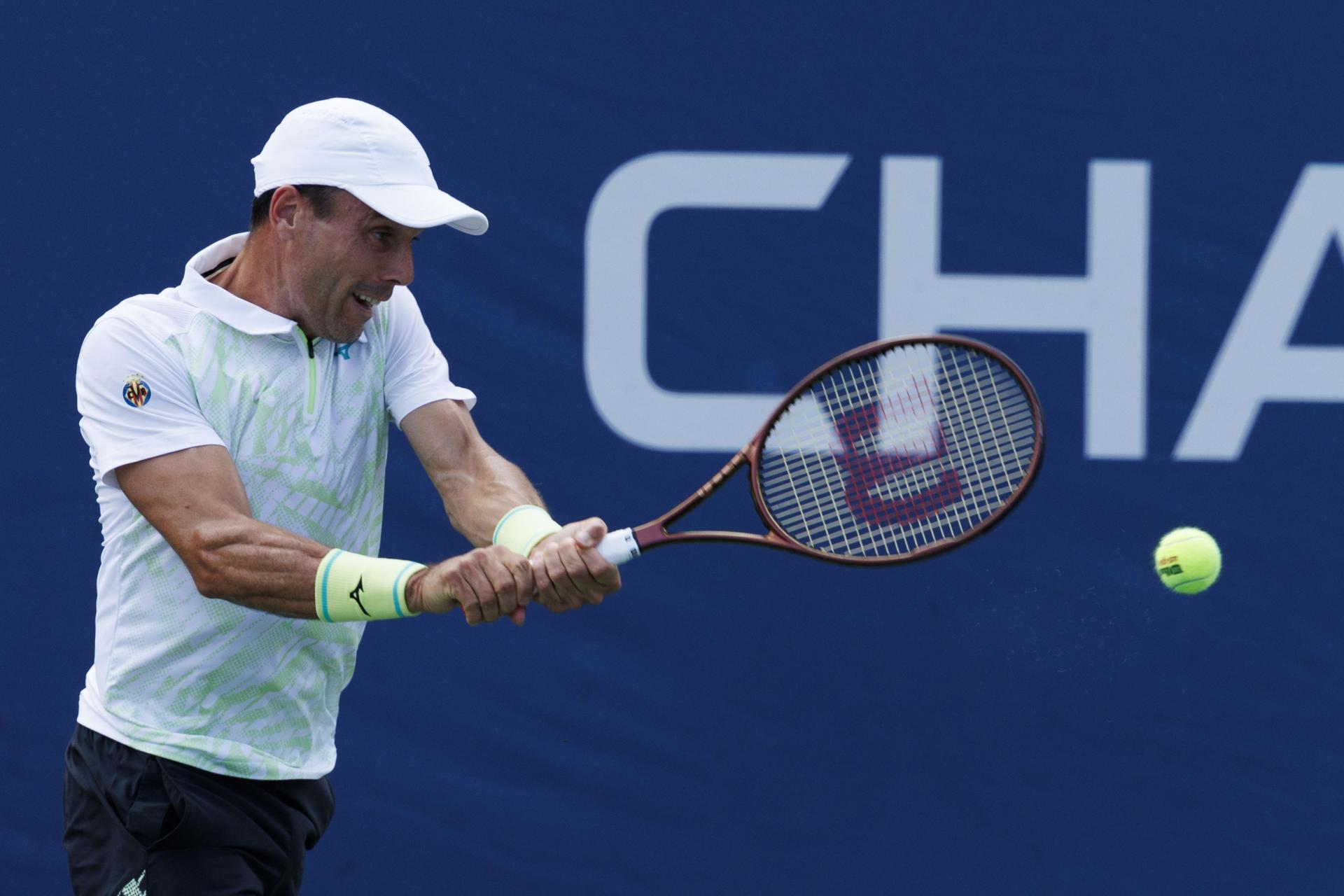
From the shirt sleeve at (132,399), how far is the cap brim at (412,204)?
361 mm

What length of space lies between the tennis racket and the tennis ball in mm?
373

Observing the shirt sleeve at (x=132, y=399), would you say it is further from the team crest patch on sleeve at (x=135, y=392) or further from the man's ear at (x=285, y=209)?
the man's ear at (x=285, y=209)

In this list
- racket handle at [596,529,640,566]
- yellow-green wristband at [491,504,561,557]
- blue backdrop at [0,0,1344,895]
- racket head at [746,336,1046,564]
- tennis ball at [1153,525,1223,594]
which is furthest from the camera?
blue backdrop at [0,0,1344,895]

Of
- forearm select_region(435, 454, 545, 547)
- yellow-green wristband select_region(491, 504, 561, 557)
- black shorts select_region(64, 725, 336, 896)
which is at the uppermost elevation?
forearm select_region(435, 454, 545, 547)

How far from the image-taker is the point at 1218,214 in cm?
361

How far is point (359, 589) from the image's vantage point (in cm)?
220

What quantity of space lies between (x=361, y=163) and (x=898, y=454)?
3.59ft

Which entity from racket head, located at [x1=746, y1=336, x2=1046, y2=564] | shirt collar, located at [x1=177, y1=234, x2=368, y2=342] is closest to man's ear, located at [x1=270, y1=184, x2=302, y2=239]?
shirt collar, located at [x1=177, y1=234, x2=368, y2=342]

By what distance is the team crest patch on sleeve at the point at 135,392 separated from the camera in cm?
229

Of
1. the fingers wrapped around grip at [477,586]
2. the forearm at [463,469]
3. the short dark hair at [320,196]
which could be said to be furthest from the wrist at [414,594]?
the short dark hair at [320,196]

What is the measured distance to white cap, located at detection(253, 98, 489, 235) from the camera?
235 centimetres

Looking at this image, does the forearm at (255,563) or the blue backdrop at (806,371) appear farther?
the blue backdrop at (806,371)

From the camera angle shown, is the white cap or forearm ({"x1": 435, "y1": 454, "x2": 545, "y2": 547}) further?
forearm ({"x1": 435, "y1": 454, "x2": 545, "y2": 547})

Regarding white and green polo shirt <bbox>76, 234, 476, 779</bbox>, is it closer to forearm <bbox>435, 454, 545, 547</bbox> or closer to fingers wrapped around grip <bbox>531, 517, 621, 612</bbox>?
forearm <bbox>435, 454, 545, 547</bbox>
